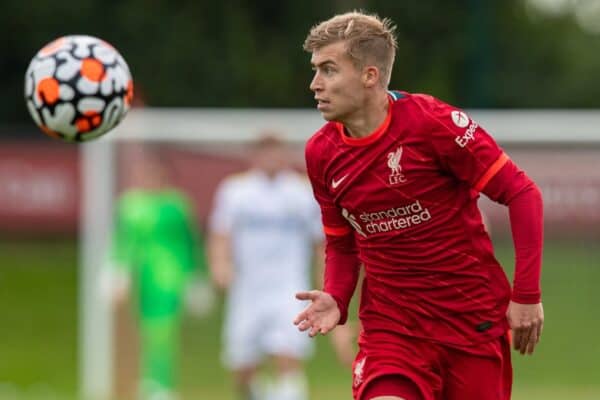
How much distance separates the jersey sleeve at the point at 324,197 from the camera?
554cm

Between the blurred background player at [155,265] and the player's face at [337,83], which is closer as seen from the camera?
the player's face at [337,83]

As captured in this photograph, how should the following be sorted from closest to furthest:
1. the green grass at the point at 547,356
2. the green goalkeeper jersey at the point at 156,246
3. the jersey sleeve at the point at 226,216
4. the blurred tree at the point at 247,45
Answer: the jersey sleeve at the point at 226,216
the green goalkeeper jersey at the point at 156,246
the green grass at the point at 547,356
the blurred tree at the point at 247,45

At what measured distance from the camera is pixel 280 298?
10180 millimetres

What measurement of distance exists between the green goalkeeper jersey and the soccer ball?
486cm

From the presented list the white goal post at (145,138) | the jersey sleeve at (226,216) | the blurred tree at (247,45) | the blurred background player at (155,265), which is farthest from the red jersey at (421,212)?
the blurred tree at (247,45)

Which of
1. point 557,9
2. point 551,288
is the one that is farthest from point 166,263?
point 557,9

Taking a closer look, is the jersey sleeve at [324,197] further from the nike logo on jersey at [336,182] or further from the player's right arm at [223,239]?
the player's right arm at [223,239]

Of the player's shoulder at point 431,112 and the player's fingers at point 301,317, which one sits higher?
the player's shoulder at point 431,112

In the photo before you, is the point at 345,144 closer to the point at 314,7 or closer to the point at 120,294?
the point at 120,294

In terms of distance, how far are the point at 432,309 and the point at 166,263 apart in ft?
19.8

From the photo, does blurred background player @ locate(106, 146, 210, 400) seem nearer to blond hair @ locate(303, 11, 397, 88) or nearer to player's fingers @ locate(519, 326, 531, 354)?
blond hair @ locate(303, 11, 397, 88)

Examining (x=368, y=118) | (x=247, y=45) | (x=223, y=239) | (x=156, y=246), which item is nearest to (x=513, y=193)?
(x=368, y=118)

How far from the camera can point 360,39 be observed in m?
5.42

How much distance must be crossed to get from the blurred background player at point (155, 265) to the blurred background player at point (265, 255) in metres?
0.98
